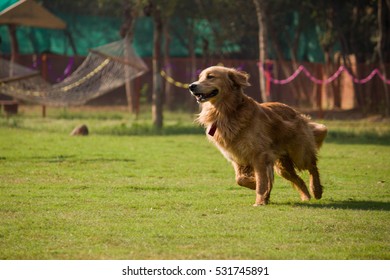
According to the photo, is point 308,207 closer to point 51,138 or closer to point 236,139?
point 236,139

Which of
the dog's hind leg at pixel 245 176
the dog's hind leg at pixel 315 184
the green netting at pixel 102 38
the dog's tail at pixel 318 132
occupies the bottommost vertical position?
the dog's hind leg at pixel 315 184

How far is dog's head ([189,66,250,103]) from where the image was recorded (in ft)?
33.8

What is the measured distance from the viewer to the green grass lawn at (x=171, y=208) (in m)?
7.75

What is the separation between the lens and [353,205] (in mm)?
10422

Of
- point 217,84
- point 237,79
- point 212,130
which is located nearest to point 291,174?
point 212,130

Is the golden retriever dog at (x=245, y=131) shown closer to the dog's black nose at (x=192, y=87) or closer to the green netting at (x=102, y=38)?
the dog's black nose at (x=192, y=87)

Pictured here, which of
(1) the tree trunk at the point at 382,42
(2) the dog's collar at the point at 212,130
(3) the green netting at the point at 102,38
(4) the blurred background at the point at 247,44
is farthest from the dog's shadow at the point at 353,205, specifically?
(3) the green netting at the point at 102,38

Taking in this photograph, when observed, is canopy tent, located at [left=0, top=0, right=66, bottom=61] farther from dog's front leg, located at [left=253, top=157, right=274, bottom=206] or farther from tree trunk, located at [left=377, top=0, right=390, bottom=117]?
dog's front leg, located at [left=253, top=157, right=274, bottom=206]

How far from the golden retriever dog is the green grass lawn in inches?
13.4

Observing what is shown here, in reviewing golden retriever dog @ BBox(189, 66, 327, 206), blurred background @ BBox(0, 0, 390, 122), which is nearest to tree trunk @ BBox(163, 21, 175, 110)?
blurred background @ BBox(0, 0, 390, 122)

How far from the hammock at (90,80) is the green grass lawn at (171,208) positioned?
5.20 metres

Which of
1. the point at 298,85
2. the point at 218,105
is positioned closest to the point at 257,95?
the point at 298,85

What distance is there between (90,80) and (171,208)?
49.7ft

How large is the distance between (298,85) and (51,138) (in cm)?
1628
